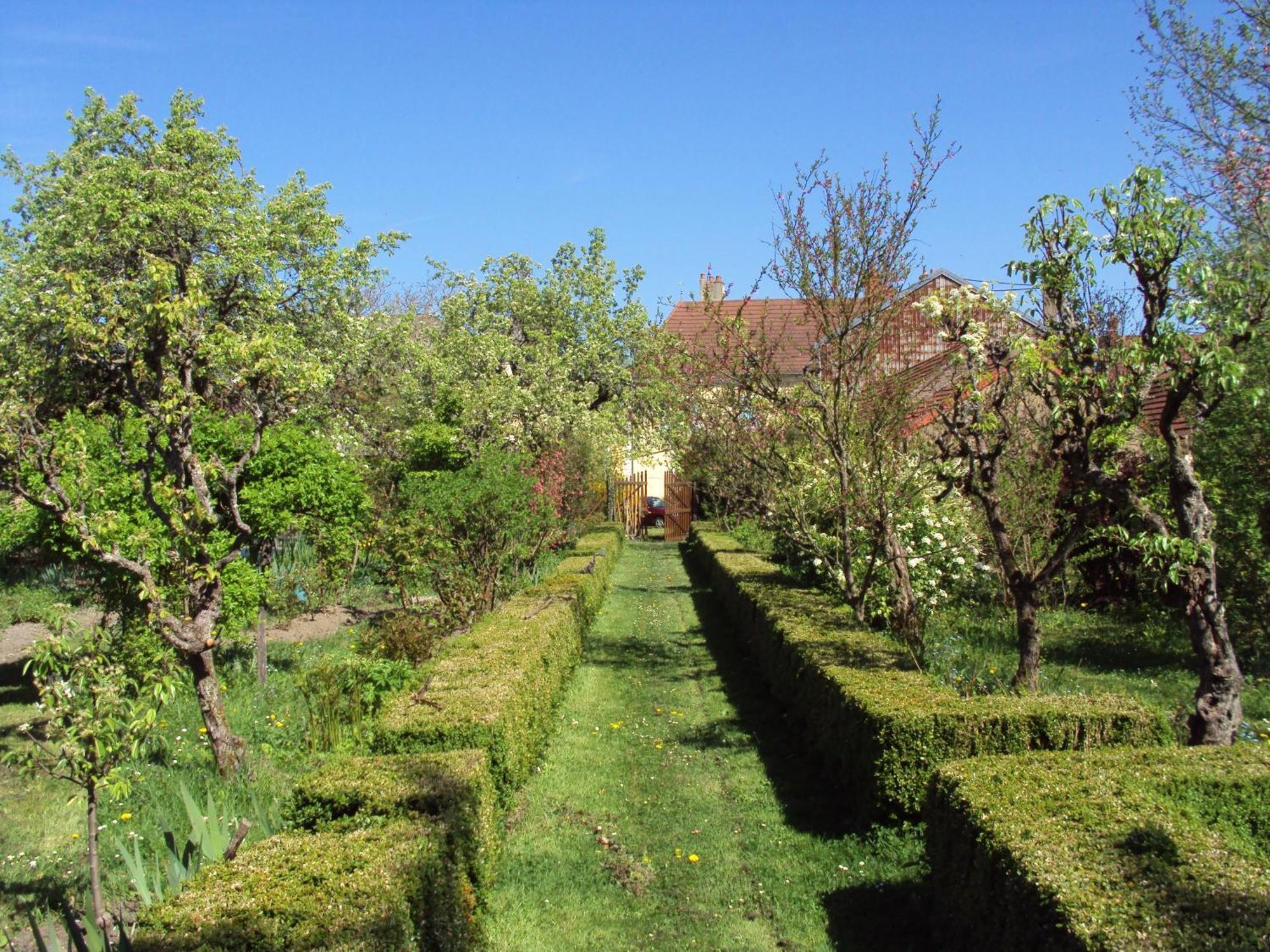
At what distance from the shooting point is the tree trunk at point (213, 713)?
5.70 meters

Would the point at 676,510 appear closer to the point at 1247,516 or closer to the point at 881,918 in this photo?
the point at 1247,516

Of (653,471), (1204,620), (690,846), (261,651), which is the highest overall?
(653,471)

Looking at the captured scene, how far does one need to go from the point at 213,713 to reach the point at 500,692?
169 centimetres

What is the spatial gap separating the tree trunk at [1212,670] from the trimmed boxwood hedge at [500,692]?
3.63m

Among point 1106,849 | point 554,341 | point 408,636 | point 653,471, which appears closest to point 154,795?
point 408,636

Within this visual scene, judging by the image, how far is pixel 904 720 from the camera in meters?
4.96

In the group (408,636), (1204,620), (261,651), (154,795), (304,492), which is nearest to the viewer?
(1204,620)

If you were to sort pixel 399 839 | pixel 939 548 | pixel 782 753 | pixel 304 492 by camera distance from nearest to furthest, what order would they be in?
pixel 399 839
pixel 782 753
pixel 304 492
pixel 939 548

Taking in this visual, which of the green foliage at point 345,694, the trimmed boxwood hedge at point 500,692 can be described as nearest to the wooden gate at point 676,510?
the trimmed boxwood hedge at point 500,692

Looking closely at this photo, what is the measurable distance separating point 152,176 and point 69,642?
1126cm

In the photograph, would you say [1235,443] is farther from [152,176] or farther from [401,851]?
[152,176]

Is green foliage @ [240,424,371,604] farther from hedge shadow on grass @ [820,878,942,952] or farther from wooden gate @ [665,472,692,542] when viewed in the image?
wooden gate @ [665,472,692,542]

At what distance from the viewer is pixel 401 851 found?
138 inches

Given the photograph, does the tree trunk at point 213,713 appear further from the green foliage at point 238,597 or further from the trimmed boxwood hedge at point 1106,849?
the trimmed boxwood hedge at point 1106,849
